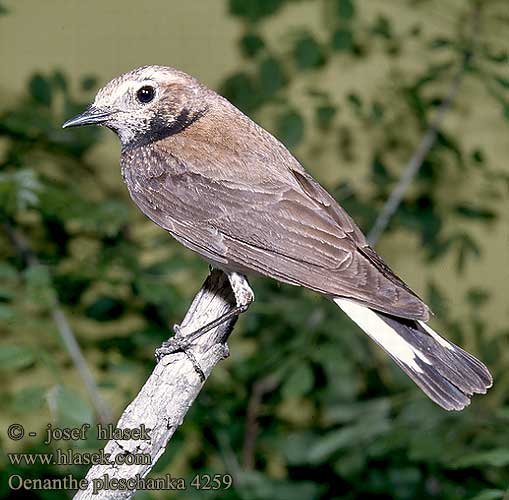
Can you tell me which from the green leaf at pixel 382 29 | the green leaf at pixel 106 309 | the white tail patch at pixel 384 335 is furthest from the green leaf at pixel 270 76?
the white tail patch at pixel 384 335

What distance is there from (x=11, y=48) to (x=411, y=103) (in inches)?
45.6

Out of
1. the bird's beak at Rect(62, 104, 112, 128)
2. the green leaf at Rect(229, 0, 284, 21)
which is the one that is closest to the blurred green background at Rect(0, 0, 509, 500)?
the green leaf at Rect(229, 0, 284, 21)

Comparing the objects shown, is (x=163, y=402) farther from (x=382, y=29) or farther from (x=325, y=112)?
(x=382, y=29)

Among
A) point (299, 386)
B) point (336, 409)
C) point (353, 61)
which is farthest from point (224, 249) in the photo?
point (353, 61)

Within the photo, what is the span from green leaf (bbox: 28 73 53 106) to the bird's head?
566mm

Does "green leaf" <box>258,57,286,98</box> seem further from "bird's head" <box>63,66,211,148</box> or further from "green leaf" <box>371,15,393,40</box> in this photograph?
"bird's head" <box>63,66,211,148</box>

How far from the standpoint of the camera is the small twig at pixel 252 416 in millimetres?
2416

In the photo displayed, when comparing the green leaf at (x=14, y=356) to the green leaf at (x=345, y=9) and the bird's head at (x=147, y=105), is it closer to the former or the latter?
the bird's head at (x=147, y=105)

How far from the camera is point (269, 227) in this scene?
1.54 m

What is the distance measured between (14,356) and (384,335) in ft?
2.31

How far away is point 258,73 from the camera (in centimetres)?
230

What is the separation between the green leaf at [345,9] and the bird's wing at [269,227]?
74cm

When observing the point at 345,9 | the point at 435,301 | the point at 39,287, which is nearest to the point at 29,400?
the point at 39,287

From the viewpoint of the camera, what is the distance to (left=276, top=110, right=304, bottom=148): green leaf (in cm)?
221
